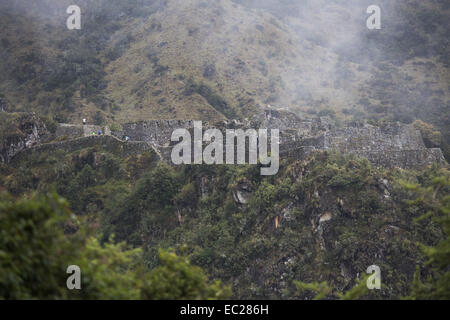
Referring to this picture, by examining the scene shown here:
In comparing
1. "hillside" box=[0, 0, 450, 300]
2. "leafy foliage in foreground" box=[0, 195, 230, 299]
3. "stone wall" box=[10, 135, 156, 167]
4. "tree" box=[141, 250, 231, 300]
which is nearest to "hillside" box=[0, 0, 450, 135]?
"hillside" box=[0, 0, 450, 300]

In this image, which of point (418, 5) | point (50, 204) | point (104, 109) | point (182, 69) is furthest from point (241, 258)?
point (418, 5)

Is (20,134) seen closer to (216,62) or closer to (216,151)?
(216,151)

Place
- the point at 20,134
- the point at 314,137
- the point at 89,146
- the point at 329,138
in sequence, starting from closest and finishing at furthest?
the point at 314,137
the point at 329,138
the point at 89,146
the point at 20,134

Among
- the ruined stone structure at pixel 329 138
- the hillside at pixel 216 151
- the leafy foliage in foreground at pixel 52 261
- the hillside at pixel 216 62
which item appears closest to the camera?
the leafy foliage in foreground at pixel 52 261

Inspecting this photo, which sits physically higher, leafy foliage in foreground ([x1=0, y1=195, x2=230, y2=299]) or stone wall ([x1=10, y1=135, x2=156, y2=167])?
stone wall ([x1=10, y1=135, x2=156, y2=167])

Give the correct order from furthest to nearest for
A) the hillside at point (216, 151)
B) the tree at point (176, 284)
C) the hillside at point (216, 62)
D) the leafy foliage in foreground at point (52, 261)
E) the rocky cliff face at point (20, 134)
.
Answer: the hillside at point (216, 62) < the rocky cliff face at point (20, 134) < the hillside at point (216, 151) < the tree at point (176, 284) < the leafy foliage in foreground at point (52, 261)

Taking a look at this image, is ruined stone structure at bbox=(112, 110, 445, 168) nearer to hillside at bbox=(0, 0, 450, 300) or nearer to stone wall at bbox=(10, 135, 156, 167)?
hillside at bbox=(0, 0, 450, 300)

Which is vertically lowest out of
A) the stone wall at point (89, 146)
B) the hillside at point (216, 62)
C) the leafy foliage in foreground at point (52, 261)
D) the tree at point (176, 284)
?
the tree at point (176, 284)

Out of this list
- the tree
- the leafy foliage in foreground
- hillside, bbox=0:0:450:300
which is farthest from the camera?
hillside, bbox=0:0:450:300

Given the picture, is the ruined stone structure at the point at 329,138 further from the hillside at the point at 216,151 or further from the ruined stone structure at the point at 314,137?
the hillside at the point at 216,151

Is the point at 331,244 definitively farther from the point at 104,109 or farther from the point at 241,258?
the point at 104,109

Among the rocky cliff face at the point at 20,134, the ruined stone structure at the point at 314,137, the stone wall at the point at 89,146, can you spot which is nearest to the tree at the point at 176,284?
the ruined stone structure at the point at 314,137

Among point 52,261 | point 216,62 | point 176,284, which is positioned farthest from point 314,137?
point 216,62
